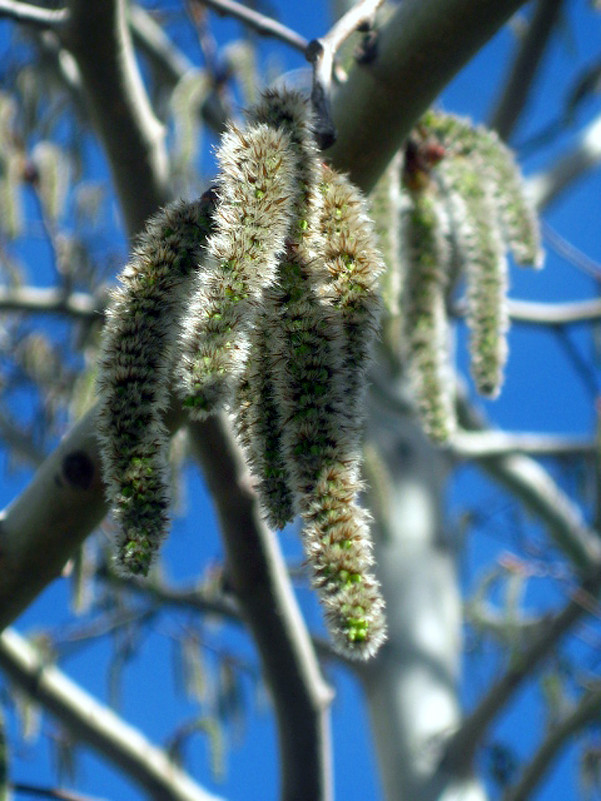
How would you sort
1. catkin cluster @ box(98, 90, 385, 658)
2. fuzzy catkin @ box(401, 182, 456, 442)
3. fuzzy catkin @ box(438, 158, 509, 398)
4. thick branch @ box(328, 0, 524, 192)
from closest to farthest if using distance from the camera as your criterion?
1. catkin cluster @ box(98, 90, 385, 658)
2. thick branch @ box(328, 0, 524, 192)
3. fuzzy catkin @ box(438, 158, 509, 398)
4. fuzzy catkin @ box(401, 182, 456, 442)

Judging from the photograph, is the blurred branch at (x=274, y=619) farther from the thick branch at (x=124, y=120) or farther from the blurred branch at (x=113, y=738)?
the blurred branch at (x=113, y=738)

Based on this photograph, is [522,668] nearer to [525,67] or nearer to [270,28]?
[270,28]

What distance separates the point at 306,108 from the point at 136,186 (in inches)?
26.6

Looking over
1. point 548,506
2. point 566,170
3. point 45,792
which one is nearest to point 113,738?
point 45,792

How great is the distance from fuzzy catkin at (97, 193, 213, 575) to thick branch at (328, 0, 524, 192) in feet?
1.35

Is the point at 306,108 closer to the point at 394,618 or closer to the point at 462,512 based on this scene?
the point at 394,618

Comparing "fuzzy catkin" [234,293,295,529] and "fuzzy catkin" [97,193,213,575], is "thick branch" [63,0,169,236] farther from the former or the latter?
"fuzzy catkin" [234,293,295,529]

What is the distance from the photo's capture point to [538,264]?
1.66 m

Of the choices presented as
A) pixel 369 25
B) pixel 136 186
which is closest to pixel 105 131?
pixel 136 186

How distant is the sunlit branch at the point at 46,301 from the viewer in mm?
3555

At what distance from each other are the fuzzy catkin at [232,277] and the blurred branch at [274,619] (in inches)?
28.2

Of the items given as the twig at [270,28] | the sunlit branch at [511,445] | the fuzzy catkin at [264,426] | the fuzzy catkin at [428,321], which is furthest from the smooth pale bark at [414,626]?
the fuzzy catkin at [264,426]

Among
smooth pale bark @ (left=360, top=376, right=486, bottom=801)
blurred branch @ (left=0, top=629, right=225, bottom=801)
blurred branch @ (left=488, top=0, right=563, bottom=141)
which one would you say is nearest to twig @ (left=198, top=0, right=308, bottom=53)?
smooth pale bark @ (left=360, top=376, right=486, bottom=801)

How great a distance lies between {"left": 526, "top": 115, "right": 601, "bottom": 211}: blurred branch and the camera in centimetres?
455
